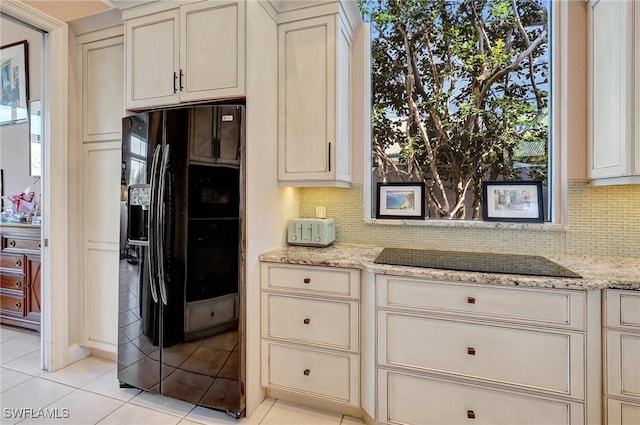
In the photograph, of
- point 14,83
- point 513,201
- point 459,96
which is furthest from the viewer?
point 14,83

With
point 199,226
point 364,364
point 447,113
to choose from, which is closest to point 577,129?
point 447,113

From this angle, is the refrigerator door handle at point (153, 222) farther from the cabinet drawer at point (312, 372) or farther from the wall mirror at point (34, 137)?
the wall mirror at point (34, 137)

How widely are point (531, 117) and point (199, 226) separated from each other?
87.7 inches

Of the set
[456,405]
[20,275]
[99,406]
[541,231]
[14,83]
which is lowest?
[99,406]

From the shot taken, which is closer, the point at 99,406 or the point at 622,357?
the point at 622,357

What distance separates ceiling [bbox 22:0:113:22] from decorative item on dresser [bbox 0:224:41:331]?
5.73ft

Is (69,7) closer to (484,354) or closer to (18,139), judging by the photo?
(18,139)

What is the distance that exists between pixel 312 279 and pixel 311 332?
312 millimetres

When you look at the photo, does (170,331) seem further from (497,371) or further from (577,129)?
(577,129)

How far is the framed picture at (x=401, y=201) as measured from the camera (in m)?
2.22

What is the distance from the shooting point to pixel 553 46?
196cm

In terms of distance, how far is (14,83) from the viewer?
324 centimetres

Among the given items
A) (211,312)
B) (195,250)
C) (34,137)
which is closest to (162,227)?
(195,250)

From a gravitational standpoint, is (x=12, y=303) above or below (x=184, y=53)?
below
